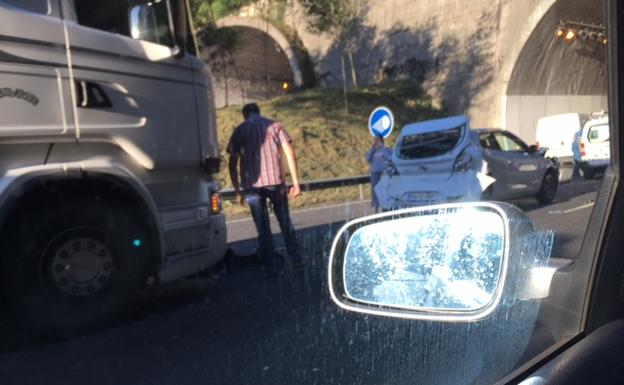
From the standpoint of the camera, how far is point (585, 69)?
2.34m

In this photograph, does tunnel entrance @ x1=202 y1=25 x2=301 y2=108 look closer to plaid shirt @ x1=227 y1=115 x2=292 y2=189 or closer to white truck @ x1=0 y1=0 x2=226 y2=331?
plaid shirt @ x1=227 y1=115 x2=292 y2=189

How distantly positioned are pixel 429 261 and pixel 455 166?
22.4 feet

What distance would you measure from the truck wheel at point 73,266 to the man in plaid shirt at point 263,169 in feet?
4.95

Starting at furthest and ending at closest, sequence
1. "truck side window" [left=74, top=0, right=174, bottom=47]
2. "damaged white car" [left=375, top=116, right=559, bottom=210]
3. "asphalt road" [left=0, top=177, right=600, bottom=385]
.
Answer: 1. "damaged white car" [left=375, top=116, right=559, bottom=210]
2. "truck side window" [left=74, top=0, right=174, bottom=47]
3. "asphalt road" [left=0, top=177, right=600, bottom=385]

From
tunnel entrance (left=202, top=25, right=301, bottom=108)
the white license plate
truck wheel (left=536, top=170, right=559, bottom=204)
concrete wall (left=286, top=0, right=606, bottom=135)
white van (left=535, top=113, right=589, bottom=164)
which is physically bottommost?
the white license plate

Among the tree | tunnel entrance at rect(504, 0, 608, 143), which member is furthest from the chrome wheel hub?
the tree

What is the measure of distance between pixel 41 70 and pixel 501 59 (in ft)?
40.7

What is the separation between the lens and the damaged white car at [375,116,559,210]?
25.1 feet

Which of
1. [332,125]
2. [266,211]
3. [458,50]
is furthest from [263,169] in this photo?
[332,125]

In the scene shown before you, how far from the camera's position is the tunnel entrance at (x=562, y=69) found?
186 cm

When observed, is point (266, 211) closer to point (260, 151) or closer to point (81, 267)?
point (260, 151)

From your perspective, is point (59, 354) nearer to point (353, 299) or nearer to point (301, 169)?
point (353, 299)

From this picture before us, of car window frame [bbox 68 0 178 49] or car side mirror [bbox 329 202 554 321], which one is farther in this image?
car window frame [bbox 68 0 178 49]

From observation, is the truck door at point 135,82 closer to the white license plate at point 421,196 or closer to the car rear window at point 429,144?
the white license plate at point 421,196
